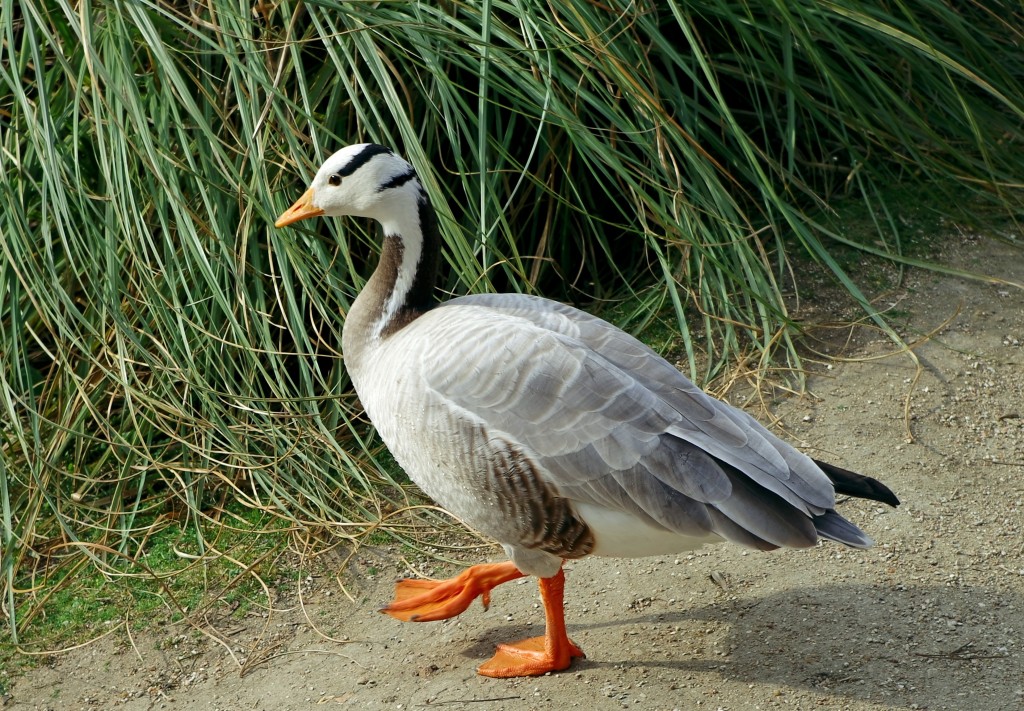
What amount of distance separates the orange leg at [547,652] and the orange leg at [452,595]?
9.9 inches

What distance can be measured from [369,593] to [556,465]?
3.86 ft

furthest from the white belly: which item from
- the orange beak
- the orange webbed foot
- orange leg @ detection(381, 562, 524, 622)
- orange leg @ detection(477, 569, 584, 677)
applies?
the orange beak

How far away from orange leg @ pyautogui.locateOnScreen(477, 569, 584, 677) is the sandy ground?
0.15ft

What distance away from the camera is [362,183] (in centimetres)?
330

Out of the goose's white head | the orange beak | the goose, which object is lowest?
the goose

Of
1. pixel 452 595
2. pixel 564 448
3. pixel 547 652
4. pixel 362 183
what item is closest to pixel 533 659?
pixel 547 652

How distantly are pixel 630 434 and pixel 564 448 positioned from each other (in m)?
0.18

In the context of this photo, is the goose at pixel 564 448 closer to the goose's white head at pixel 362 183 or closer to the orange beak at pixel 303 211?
the goose's white head at pixel 362 183

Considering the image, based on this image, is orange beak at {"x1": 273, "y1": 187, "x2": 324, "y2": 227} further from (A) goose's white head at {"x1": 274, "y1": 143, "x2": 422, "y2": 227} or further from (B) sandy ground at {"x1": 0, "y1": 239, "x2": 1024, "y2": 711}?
(B) sandy ground at {"x1": 0, "y1": 239, "x2": 1024, "y2": 711}

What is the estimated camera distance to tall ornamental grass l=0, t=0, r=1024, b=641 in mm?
3889

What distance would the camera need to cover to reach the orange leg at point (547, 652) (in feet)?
10.1

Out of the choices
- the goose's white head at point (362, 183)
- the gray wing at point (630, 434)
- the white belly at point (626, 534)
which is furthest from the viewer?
the goose's white head at point (362, 183)

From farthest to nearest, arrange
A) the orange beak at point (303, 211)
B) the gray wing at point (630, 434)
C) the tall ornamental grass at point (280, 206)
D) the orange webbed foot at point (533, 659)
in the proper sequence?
the tall ornamental grass at point (280, 206) → the orange beak at point (303, 211) → the orange webbed foot at point (533, 659) → the gray wing at point (630, 434)

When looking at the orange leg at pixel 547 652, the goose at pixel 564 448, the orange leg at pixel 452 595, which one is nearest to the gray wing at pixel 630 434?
the goose at pixel 564 448
